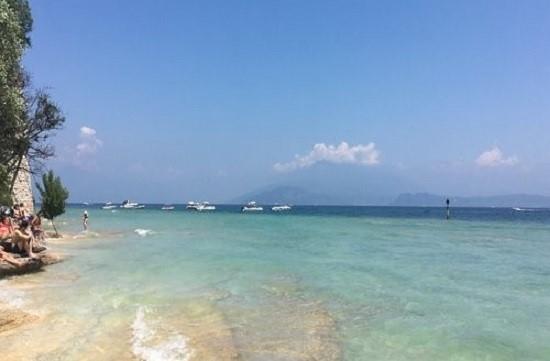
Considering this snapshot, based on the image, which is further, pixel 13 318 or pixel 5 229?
pixel 5 229

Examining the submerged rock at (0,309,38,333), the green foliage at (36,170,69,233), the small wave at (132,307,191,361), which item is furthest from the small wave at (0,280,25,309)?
the green foliage at (36,170,69,233)

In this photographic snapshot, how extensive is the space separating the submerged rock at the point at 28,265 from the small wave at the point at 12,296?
2.76m

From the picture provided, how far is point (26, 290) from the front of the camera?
49.8ft

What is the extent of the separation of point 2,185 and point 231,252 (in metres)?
12.2

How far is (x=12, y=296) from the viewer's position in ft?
46.4

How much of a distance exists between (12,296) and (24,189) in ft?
99.4

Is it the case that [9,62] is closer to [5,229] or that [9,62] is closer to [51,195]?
[5,229]

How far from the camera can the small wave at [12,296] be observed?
13.1m

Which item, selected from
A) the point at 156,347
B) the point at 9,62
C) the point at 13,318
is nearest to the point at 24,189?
the point at 9,62

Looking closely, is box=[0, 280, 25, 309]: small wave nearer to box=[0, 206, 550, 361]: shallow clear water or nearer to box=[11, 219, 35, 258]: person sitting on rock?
box=[0, 206, 550, 361]: shallow clear water

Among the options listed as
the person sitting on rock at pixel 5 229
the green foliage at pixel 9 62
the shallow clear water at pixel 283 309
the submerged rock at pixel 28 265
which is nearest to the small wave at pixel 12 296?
the shallow clear water at pixel 283 309

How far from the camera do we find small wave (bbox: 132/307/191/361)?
29.7 feet

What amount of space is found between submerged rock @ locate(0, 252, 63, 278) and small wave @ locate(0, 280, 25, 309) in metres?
2.76

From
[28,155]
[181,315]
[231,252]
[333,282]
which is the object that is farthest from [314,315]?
[28,155]
